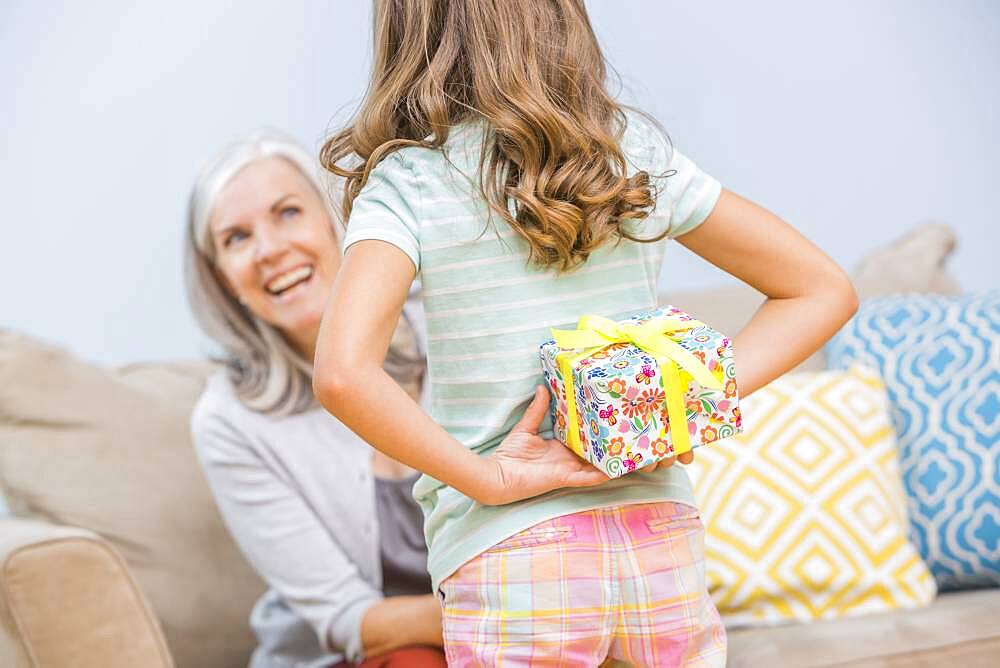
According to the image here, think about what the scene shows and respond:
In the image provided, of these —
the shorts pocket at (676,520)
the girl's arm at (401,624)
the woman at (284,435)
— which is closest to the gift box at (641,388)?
the shorts pocket at (676,520)

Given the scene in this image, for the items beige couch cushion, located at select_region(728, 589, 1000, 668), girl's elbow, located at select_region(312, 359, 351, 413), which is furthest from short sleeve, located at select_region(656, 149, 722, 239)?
beige couch cushion, located at select_region(728, 589, 1000, 668)

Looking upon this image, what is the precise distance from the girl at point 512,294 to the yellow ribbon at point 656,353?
52 mm

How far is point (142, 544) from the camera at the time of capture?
1.62m

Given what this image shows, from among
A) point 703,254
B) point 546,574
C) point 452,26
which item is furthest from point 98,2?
point 546,574

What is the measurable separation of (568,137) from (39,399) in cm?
108

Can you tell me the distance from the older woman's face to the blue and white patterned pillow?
2.85ft

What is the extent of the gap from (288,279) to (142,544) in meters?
0.47

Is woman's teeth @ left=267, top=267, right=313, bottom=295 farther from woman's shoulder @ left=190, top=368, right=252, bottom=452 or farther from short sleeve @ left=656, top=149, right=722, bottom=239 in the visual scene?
short sleeve @ left=656, top=149, right=722, bottom=239

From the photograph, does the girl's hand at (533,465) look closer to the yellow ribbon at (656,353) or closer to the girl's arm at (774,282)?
the yellow ribbon at (656,353)

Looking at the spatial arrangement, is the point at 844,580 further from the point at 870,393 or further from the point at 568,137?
the point at 568,137

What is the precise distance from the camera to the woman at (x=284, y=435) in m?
1.56

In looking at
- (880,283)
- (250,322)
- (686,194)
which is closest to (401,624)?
(250,322)

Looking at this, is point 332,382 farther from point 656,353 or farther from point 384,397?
point 656,353

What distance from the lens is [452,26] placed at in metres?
0.95
